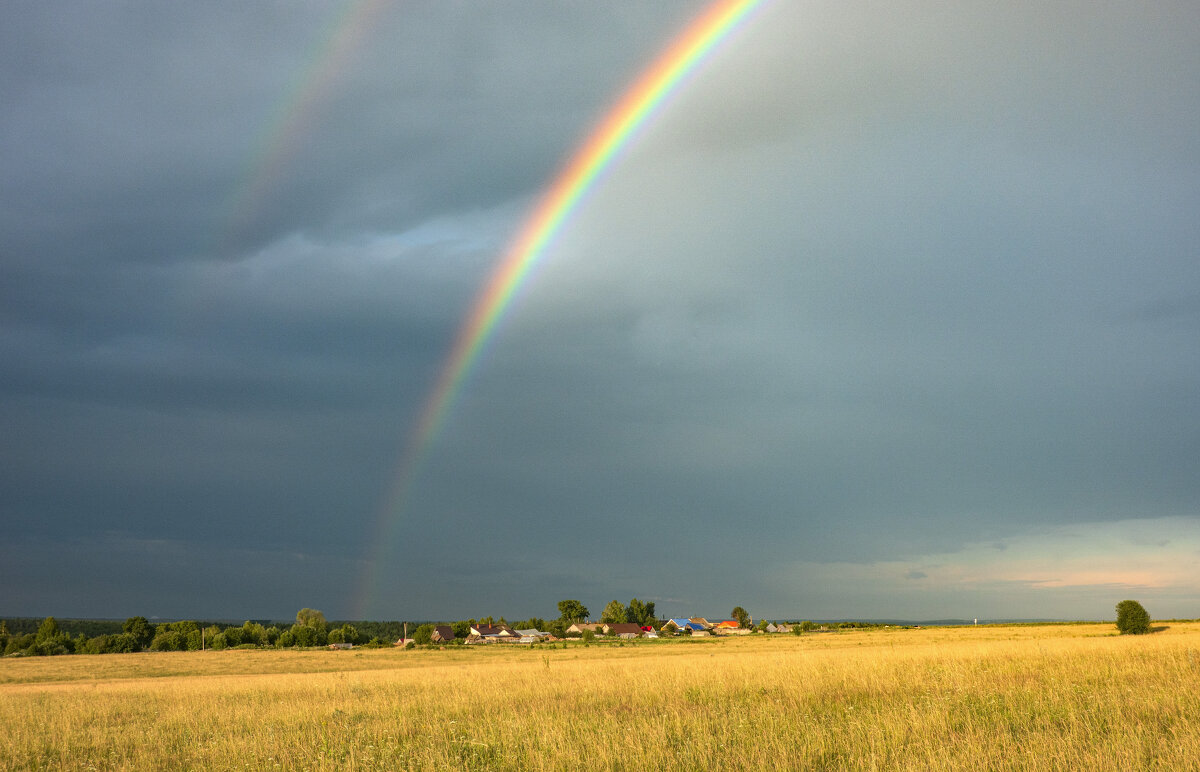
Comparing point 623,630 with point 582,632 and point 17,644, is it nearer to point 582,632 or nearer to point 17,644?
point 582,632

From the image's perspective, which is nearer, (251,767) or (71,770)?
(251,767)

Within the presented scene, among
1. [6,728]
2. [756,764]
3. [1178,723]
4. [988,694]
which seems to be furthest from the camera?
[6,728]

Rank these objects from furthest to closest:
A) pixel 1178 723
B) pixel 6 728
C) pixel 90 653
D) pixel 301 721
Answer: pixel 90 653 → pixel 6 728 → pixel 301 721 → pixel 1178 723

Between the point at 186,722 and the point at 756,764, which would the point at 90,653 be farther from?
the point at 756,764

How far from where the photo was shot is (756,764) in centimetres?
835

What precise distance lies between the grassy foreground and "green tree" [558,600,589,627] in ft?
472

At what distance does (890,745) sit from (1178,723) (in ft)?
13.3

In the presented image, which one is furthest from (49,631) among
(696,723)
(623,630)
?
(696,723)

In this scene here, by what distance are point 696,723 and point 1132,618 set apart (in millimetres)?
59225

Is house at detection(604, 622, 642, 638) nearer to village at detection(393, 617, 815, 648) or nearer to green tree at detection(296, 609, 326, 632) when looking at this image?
village at detection(393, 617, 815, 648)

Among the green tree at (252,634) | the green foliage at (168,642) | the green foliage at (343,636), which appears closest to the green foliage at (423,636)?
the green foliage at (343,636)

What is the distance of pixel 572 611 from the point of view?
161 m

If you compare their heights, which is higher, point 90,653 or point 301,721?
point 301,721

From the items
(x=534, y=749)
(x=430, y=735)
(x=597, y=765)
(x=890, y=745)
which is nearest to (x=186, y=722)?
(x=430, y=735)
